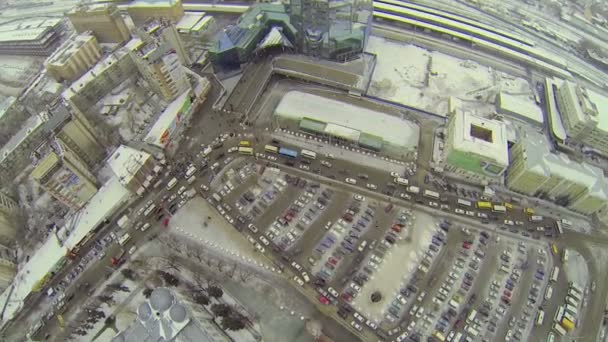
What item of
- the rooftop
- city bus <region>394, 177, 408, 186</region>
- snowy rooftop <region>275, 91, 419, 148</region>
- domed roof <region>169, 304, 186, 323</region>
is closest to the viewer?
domed roof <region>169, 304, 186, 323</region>

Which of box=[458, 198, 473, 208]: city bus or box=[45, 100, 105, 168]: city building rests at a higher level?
box=[458, 198, 473, 208]: city bus

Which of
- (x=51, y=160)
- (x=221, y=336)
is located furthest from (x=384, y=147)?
(x=51, y=160)

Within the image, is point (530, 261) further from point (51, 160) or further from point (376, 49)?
point (51, 160)

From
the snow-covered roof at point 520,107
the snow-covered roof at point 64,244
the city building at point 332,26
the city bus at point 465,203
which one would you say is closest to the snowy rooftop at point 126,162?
the snow-covered roof at point 64,244

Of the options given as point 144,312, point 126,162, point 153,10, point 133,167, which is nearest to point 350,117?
point 133,167

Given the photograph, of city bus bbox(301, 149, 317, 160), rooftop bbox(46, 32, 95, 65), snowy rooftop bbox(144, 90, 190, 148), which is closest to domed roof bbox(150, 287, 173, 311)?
snowy rooftop bbox(144, 90, 190, 148)

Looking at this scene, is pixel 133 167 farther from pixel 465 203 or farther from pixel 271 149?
pixel 465 203

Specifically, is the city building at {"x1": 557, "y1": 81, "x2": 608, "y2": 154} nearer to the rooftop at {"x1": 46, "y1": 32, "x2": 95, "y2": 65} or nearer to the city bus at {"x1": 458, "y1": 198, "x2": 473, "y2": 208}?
the city bus at {"x1": 458, "y1": 198, "x2": 473, "y2": 208}
